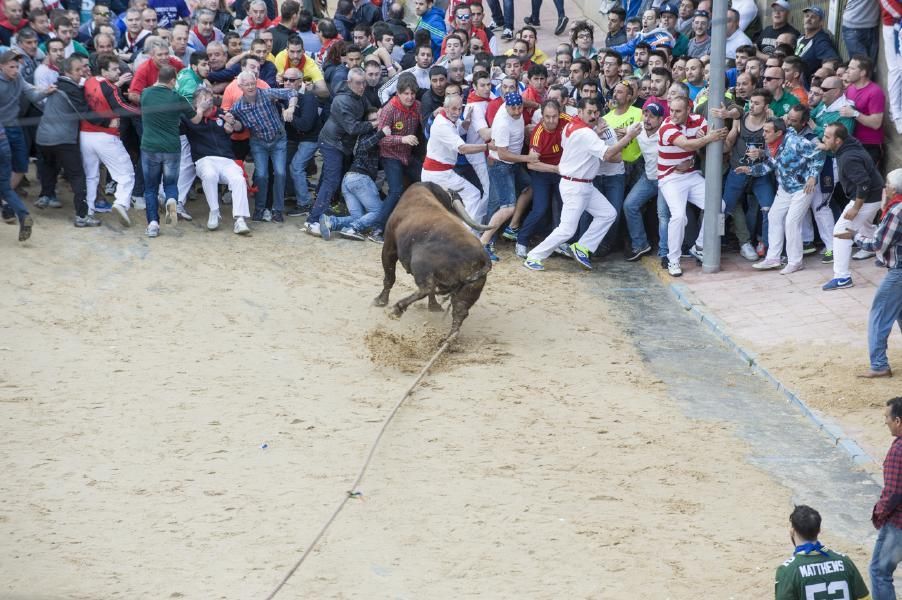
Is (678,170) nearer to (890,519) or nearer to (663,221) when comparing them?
(663,221)

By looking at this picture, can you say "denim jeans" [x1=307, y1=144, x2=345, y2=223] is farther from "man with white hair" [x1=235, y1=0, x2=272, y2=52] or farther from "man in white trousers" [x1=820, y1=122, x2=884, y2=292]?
"man in white trousers" [x1=820, y1=122, x2=884, y2=292]

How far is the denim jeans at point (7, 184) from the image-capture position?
1270 cm

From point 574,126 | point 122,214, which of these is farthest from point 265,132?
point 574,126

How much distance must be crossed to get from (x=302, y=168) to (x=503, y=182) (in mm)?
2598

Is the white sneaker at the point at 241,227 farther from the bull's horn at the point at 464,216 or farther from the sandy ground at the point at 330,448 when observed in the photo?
the bull's horn at the point at 464,216

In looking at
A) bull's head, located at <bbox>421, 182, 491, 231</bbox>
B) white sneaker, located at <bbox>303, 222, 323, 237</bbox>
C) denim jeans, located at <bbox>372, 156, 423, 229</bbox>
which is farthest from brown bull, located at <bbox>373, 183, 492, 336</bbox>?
white sneaker, located at <bbox>303, 222, 323, 237</bbox>

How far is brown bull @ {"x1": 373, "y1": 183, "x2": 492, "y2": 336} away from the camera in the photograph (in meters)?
11.2

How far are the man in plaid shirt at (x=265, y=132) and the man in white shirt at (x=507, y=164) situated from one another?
2525 millimetres

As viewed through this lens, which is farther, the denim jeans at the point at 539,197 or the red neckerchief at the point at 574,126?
the denim jeans at the point at 539,197

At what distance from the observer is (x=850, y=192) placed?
12.3m

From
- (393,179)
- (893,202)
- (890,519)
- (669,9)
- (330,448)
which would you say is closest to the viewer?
(890,519)

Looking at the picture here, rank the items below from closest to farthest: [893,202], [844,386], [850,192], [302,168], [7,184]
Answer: [893,202]
[844,386]
[850,192]
[7,184]
[302,168]

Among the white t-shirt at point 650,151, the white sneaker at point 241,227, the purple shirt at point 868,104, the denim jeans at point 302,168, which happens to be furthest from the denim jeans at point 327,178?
the purple shirt at point 868,104

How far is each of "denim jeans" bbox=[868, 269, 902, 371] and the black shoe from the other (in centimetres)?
418
